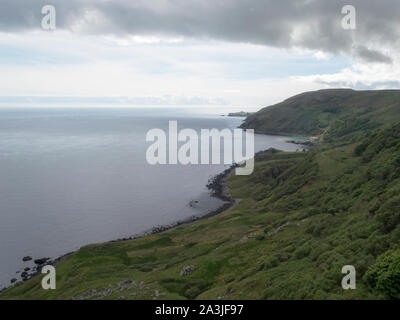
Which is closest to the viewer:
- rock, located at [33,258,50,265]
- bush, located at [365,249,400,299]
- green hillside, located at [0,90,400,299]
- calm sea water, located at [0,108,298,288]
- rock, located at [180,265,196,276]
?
bush, located at [365,249,400,299]

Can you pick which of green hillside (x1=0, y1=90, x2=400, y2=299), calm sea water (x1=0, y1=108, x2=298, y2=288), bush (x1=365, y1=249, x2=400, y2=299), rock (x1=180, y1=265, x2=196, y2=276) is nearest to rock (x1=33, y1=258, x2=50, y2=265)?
calm sea water (x1=0, y1=108, x2=298, y2=288)

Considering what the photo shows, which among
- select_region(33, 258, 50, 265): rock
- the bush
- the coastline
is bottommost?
select_region(33, 258, 50, 265): rock

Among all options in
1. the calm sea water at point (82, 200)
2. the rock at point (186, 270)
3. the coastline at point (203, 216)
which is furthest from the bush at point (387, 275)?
the calm sea water at point (82, 200)

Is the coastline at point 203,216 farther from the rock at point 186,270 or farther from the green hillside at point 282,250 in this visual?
the rock at point 186,270

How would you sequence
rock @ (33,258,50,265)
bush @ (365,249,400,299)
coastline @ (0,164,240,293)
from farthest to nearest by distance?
rock @ (33,258,50,265) → coastline @ (0,164,240,293) → bush @ (365,249,400,299)

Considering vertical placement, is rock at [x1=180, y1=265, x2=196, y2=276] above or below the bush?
below

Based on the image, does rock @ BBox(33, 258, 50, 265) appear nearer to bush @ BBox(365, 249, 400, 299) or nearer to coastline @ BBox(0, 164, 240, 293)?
coastline @ BBox(0, 164, 240, 293)

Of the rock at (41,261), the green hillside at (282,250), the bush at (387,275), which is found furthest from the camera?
the rock at (41,261)

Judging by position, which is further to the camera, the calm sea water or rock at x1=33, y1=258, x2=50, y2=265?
the calm sea water

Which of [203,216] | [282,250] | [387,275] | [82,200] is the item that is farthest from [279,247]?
[82,200]

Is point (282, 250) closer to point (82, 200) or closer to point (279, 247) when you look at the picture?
point (279, 247)
